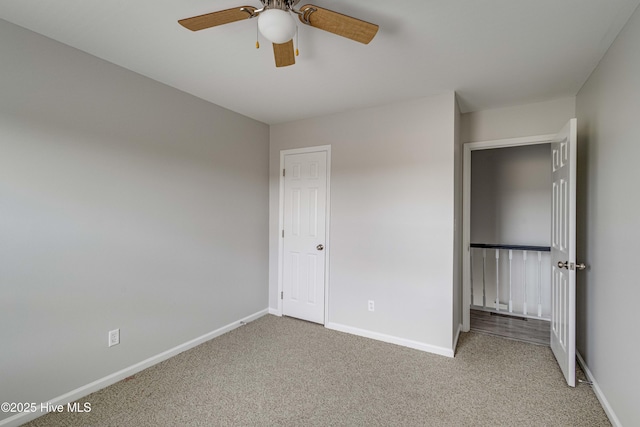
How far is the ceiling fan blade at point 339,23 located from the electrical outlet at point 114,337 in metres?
2.51

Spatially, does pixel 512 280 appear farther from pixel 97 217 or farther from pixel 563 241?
pixel 97 217

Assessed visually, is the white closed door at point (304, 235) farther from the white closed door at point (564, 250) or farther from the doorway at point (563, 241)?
the white closed door at point (564, 250)

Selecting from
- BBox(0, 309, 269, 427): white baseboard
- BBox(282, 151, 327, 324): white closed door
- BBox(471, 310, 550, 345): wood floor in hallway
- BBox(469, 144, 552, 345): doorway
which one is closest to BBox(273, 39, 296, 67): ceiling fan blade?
BBox(282, 151, 327, 324): white closed door

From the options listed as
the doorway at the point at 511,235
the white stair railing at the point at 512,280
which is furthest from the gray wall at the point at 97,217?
the white stair railing at the point at 512,280

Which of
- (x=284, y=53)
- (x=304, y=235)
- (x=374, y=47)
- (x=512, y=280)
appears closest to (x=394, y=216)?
(x=304, y=235)

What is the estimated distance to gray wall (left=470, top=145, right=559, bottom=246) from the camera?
3922mm

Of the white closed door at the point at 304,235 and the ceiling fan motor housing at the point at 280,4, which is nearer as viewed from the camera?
the ceiling fan motor housing at the point at 280,4

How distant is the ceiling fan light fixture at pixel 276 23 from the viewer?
1.32m

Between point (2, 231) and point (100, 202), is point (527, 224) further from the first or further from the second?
point (2, 231)

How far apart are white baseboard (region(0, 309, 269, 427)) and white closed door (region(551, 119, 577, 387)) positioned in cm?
304

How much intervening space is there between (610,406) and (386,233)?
192 centimetres

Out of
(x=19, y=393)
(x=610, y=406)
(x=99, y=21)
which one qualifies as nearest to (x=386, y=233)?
(x=610, y=406)

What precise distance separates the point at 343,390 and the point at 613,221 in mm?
2125

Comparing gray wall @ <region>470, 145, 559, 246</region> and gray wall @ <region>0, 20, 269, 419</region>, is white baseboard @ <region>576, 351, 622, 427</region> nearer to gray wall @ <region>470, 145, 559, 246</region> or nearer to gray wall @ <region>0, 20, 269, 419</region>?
gray wall @ <region>470, 145, 559, 246</region>
